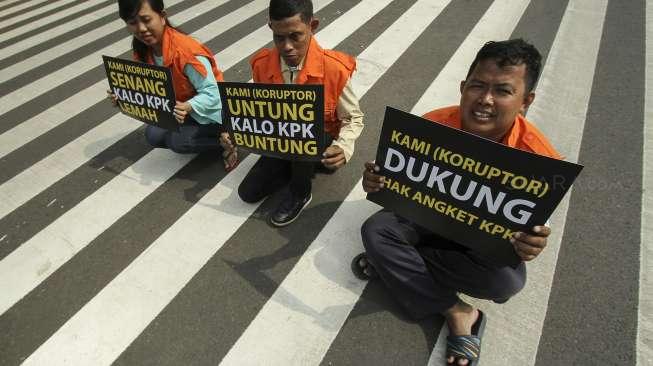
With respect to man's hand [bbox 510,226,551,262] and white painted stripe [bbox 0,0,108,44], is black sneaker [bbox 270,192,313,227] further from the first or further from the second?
white painted stripe [bbox 0,0,108,44]

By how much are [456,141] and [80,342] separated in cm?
234

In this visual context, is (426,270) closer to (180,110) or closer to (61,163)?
(180,110)

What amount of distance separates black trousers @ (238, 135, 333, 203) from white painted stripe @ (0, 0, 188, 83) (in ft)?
11.7

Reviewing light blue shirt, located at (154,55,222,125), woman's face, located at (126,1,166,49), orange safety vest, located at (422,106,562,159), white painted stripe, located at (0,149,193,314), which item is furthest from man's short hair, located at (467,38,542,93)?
white painted stripe, located at (0,149,193,314)

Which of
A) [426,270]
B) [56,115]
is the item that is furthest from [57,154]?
[426,270]

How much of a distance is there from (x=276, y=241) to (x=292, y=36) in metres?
1.37

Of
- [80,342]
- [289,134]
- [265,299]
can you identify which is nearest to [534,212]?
[289,134]

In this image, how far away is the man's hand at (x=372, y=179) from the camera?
6.63 ft

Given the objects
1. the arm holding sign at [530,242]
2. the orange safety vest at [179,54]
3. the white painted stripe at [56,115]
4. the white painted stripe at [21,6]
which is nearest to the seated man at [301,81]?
the orange safety vest at [179,54]

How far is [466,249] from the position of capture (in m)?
2.10

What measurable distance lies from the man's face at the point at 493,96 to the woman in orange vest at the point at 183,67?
1.95m

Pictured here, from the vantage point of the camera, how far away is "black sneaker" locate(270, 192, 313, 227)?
2827 millimetres

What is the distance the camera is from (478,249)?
6.16 ft

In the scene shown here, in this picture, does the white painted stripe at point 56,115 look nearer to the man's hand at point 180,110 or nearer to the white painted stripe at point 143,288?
the man's hand at point 180,110
